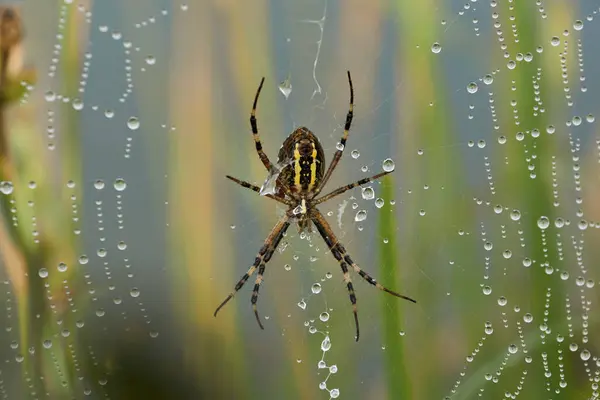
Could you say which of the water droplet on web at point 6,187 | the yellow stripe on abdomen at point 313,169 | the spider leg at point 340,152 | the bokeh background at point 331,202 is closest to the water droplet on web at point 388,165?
the bokeh background at point 331,202

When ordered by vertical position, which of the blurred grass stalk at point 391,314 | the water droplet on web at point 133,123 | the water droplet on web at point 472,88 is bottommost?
the blurred grass stalk at point 391,314

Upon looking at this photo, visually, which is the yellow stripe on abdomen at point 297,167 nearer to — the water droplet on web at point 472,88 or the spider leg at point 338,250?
the spider leg at point 338,250

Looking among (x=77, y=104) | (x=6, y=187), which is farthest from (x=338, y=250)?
(x=6, y=187)

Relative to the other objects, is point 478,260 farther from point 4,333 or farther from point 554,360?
point 4,333

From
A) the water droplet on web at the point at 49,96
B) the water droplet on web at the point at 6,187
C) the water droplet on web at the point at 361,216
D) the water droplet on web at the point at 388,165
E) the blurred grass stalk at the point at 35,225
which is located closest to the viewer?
the blurred grass stalk at the point at 35,225

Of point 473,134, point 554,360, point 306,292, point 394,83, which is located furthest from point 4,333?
point 554,360

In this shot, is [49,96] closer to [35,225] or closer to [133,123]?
[133,123]

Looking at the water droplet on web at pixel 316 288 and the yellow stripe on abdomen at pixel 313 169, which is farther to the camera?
the water droplet on web at pixel 316 288

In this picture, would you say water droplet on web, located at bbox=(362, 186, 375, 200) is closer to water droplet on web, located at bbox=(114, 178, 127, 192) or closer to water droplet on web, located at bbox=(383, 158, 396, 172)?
water droplet on web, located at bbox=(383, 158, 396, 172)
